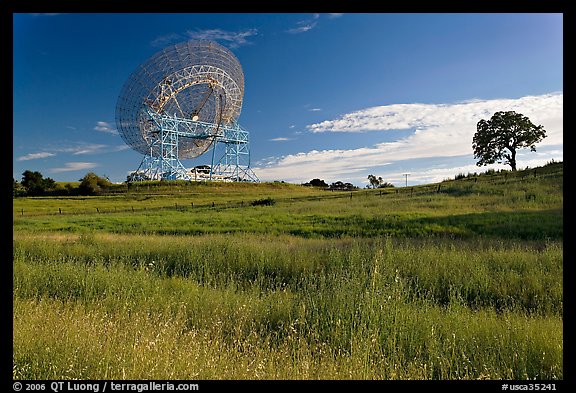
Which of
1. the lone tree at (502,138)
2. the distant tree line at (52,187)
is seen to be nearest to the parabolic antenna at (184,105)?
the distant tree line at (52,187)

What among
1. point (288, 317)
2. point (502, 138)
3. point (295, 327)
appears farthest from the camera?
point (502, 138)

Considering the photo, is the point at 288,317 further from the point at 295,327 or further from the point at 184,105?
the point at 184,105

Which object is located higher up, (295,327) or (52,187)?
(52,187)

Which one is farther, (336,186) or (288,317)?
(336,186)

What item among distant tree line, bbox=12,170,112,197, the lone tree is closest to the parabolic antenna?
distant tree line, bbox=12,170,112,197

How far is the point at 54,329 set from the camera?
12.0 ft

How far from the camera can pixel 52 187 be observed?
58344 mm

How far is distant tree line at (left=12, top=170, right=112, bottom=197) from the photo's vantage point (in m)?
56.0

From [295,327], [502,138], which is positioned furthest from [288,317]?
[502,138]
